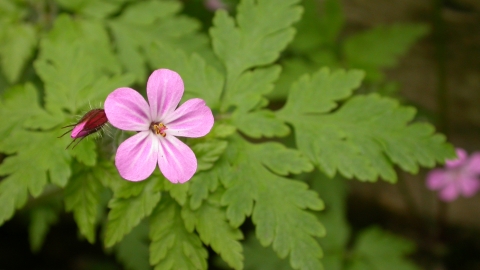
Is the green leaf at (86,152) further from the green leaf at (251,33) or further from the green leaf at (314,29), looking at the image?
the green leaf at (314,29)

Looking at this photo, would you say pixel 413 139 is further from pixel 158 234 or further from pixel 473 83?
pixel 473 83

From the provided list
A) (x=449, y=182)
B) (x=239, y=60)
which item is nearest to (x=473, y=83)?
(x=449, y=182)

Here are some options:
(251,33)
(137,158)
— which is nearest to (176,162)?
(137,158)

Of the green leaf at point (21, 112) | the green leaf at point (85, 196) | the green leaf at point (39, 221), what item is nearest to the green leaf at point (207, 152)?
the green leaf at point (85, 196)

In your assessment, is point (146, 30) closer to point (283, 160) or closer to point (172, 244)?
point (283, 160)

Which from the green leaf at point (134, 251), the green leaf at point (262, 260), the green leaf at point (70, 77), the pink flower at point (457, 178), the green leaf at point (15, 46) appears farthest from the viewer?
the pink flower at point (457, 178)

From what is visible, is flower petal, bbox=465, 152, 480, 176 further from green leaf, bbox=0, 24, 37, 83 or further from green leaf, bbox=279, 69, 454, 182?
green leaf, bbox=0, 24, 37, 83

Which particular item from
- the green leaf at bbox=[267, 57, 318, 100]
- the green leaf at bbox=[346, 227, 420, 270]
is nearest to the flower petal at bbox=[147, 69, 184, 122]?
the green leaf at bbox=[267, 57, 318, 100]
